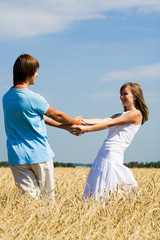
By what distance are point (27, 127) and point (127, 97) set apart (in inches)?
56.7

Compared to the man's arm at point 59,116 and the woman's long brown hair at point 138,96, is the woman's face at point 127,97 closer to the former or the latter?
the woman's long brown hair at point 138,96

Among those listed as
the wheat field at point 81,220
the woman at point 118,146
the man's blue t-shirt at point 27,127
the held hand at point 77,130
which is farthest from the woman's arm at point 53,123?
the wheat field at point 81,220

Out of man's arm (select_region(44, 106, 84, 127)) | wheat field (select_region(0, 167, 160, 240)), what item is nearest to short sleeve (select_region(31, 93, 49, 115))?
man's arm (select_region(44, 106, 84, 127))

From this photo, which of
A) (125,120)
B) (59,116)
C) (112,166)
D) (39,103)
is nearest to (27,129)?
(39,103)

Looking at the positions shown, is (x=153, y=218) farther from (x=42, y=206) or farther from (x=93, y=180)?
(x=42, y=206)

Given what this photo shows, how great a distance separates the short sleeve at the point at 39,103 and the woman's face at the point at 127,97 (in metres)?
1.21

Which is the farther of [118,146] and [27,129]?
[118,146]

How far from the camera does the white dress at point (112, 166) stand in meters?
4.64

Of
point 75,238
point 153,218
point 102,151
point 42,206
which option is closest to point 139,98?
point 102,151

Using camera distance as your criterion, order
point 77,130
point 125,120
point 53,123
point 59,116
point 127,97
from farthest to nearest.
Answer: point 77,130 → point 53,123 → point 127,97 → point 125,120 → point 59,116

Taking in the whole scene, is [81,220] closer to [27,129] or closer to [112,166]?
[27,129]

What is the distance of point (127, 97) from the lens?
4.85m

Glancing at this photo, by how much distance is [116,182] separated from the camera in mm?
4668

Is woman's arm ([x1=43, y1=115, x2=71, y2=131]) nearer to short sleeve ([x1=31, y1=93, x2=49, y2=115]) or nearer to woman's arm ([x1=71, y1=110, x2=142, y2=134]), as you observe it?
woman's arm ([x1=71, y1=110, x2=142, y2=134])
